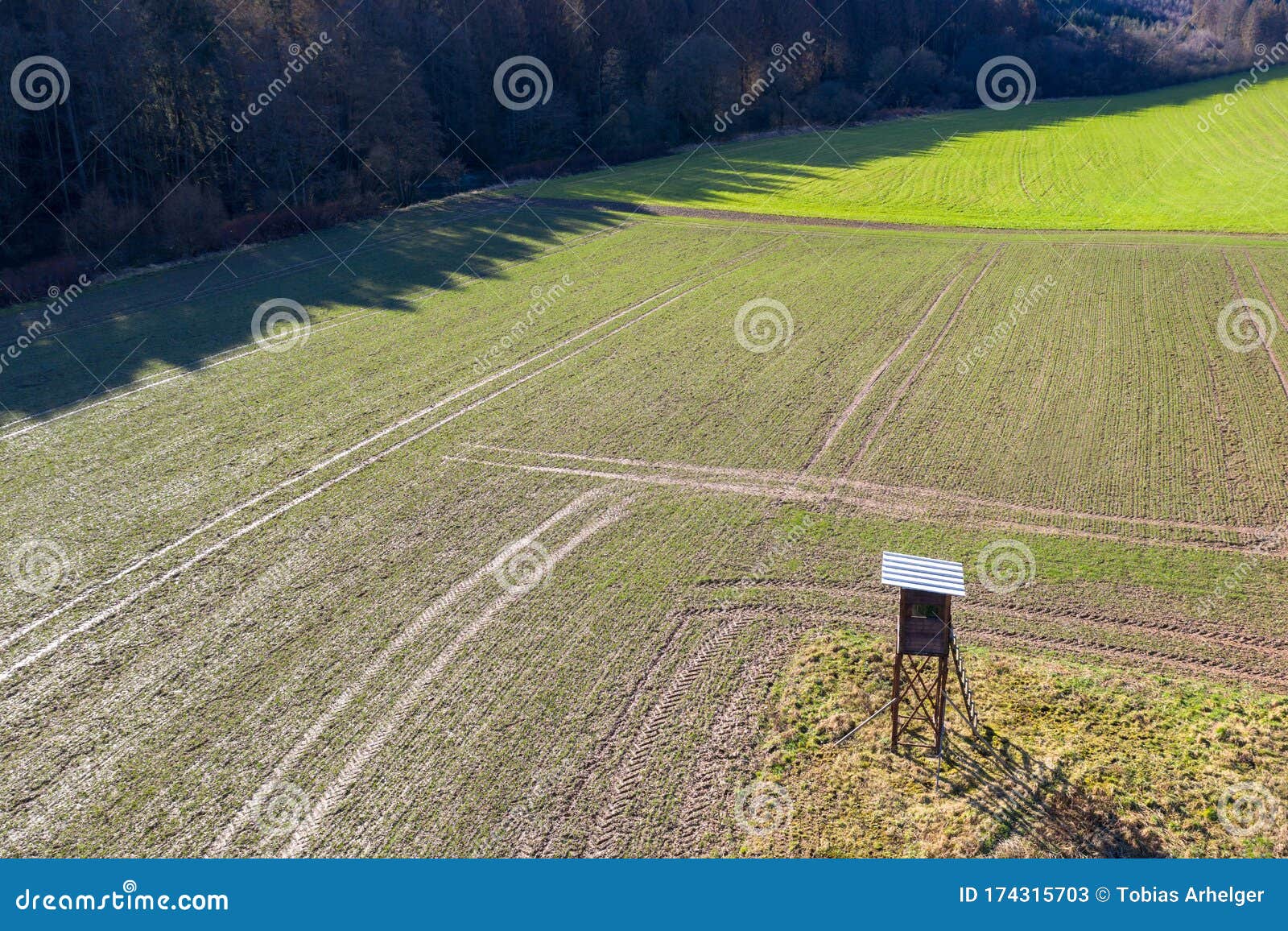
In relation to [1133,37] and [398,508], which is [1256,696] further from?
[1133,37]

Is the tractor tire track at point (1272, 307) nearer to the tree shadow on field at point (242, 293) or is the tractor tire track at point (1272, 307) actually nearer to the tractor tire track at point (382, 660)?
the tractor tire track at point (382, 660)

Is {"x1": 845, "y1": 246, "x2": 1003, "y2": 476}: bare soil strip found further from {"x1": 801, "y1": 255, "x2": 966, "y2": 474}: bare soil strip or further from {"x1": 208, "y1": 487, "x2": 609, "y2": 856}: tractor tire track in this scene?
{"x1": 208, "y1": 487, "x2": 609, "y2": 856}: tractor tire track

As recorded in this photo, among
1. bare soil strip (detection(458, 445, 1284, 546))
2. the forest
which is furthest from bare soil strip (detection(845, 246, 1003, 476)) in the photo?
the forest

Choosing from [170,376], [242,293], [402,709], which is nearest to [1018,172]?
[242,293]

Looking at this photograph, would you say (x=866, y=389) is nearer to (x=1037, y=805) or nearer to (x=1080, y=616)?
(x=1080, y=616)

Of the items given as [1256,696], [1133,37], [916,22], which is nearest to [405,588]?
[1256,696]

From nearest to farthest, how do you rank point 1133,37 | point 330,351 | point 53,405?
point 53,405
point 330,351
point 1133,37

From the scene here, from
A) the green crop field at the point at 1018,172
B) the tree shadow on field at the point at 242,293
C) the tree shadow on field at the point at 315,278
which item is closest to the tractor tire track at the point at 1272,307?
the green crop field at the point at 1018,172
